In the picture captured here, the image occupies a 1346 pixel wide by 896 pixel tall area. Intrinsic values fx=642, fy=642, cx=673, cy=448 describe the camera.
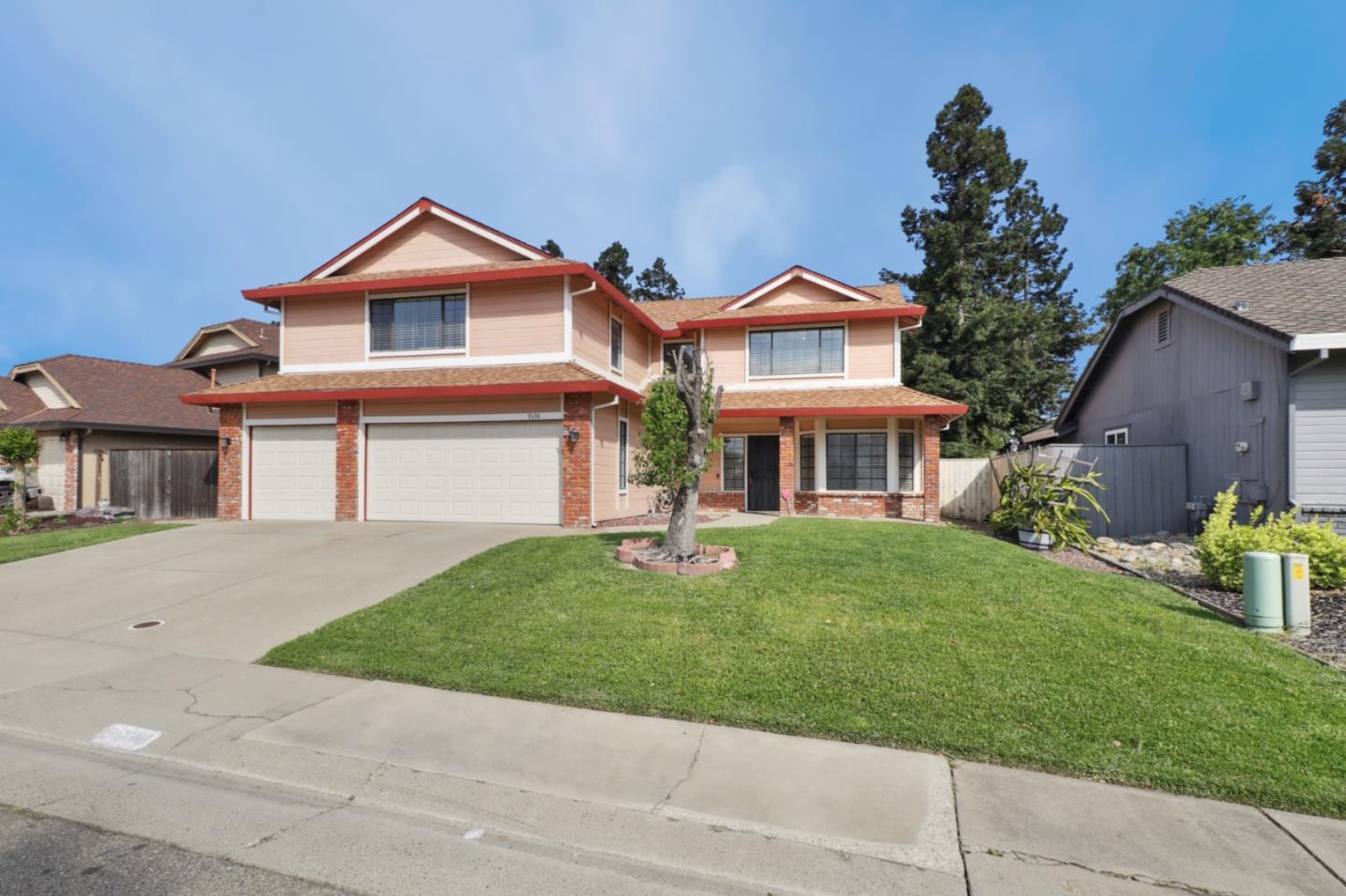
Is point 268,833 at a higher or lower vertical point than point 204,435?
lower

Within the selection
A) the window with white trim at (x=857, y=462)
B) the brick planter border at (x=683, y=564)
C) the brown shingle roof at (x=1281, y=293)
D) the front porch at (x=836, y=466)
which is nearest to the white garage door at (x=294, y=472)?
the brick planter border at (x=683, y=564)

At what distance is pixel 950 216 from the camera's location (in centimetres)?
2753

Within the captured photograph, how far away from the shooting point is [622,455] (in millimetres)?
15281

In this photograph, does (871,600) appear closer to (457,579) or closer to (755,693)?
(755,693)

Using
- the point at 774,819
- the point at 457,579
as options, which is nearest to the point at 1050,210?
the point at 457,579

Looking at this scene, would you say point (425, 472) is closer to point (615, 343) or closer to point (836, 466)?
point (615, 343)

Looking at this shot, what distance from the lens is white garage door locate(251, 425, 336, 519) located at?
14.6 metres

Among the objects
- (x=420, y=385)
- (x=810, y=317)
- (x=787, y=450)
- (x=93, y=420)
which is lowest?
(x=787, y=450)

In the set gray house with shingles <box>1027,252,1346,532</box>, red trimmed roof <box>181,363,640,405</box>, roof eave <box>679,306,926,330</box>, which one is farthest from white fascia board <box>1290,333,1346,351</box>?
red trimmed roof <box>181,363,640,405</box>

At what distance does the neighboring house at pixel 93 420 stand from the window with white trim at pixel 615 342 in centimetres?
1223

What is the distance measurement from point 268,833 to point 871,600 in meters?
5.62

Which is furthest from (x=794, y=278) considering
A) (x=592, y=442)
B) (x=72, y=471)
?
(x=72, y=471)

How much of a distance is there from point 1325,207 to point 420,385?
1318 inches

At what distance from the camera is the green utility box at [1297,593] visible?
6.45 metres
